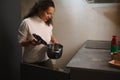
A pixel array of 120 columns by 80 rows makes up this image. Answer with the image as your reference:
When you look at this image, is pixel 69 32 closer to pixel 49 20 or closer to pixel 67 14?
pixel 67 14

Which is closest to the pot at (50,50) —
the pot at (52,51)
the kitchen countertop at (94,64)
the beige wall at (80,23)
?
the pot at (52,51)

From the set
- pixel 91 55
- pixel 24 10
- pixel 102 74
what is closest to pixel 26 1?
pixel 24 10

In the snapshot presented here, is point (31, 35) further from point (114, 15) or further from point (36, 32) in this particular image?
point (114, 15)

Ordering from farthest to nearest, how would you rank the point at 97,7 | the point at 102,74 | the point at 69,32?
the point at 69,32
the point at 97,7
the point at 102,74

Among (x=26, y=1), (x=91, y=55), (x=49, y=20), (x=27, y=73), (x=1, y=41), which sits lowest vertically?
(x=27, y=73)

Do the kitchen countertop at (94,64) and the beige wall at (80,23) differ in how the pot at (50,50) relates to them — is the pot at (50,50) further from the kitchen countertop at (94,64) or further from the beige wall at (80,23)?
the beige wall at (80,23)

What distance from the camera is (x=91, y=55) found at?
196 centimetres

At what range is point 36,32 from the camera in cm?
211

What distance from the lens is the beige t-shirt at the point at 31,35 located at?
206cm

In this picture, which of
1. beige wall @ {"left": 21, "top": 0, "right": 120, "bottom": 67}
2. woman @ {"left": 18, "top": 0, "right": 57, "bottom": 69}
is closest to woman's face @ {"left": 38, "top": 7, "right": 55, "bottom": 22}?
woman @ {"left": 18, "top": 0, "right": 57, "bottom": 69}

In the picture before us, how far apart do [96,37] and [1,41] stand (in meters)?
1.28

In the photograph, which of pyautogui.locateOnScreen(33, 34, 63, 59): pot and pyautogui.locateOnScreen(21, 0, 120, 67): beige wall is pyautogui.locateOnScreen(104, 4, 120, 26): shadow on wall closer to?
pyautogui.locateOnScreen(21, 0, 120, 67): beige wall

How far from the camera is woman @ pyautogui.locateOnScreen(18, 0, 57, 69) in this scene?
81.0 inches

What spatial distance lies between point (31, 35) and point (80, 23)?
2.80 ft
